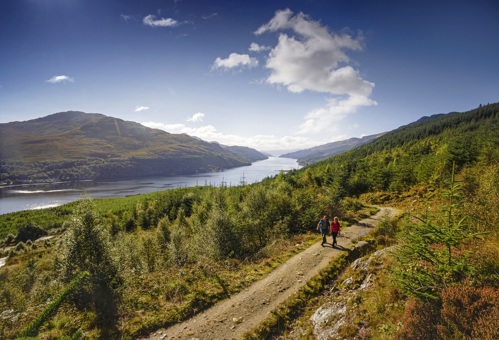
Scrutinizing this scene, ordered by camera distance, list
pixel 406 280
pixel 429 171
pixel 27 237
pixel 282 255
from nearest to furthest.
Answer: pixel 406 280
pixel 282 255
pixel 429 171
pixel 27 237

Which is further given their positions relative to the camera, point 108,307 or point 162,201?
point 162,201

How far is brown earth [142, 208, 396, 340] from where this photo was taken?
10117mm

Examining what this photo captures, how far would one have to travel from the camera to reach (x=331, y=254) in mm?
16109

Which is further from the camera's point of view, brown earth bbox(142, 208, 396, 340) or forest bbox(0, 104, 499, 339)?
brown earth bbox(142, 208, 396, 340)

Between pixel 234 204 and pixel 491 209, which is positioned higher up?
pixel 491 209

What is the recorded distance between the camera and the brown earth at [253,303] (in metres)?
10.1

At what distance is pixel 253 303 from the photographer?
11.8 metres

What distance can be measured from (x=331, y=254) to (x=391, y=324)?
28.8 feet

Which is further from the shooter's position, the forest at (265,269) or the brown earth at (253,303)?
the brown earth at (253,303)

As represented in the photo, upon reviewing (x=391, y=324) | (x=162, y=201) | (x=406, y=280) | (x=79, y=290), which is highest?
(x=406, y=280)

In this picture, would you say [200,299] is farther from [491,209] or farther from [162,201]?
[162,201]

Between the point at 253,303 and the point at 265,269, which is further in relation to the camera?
the point at 265,269

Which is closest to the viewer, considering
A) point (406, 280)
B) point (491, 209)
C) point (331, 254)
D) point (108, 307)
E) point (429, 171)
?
point (406, 280)

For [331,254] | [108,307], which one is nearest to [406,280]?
[331,254]
